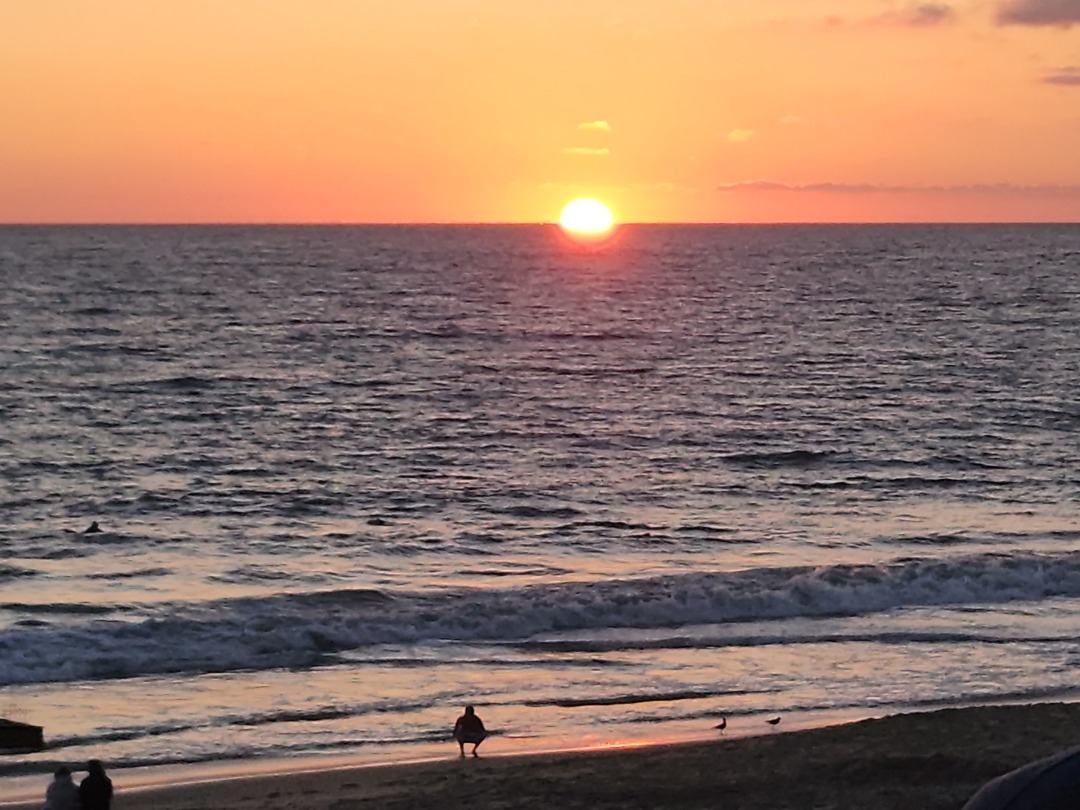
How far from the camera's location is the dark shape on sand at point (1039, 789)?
711 cm

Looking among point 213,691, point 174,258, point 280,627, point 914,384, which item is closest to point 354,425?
point 914,384

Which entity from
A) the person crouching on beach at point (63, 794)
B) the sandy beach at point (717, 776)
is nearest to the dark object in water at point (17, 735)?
the sandy beach at point (717, 776)

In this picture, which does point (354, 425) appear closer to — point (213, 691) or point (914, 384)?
point (914, 384)

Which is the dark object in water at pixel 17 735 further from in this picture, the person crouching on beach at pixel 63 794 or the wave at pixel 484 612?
the wave at pixel 484 612

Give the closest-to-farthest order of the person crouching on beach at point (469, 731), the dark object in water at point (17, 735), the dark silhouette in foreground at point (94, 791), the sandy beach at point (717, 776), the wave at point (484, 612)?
the dark silhouette in foreground at point (94, 791) → the sandy beach at point (717, 776) → the dark object in water at point (17, 735) → the person crouching on beach at point (469, 731) → the wave at point (484, 612)

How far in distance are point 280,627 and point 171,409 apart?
27.2 meters

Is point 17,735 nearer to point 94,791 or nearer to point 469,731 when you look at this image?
point 94,791

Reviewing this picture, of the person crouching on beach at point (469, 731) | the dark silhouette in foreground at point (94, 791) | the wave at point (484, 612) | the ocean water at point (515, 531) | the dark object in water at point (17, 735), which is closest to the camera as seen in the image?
the dark silhouette in foreground at point (94, 791)

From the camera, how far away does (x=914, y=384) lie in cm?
5572

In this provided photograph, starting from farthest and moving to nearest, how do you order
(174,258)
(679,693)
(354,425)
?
(174,258)
(354,425)
(679,693)

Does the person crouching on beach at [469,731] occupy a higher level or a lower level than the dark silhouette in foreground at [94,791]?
lower

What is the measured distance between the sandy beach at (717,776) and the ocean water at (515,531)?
50.5 inches

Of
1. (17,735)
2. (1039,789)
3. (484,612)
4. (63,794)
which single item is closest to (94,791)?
(63,794)

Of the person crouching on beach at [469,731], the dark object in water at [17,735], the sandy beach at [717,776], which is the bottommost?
the sandy beach at [717,776]
